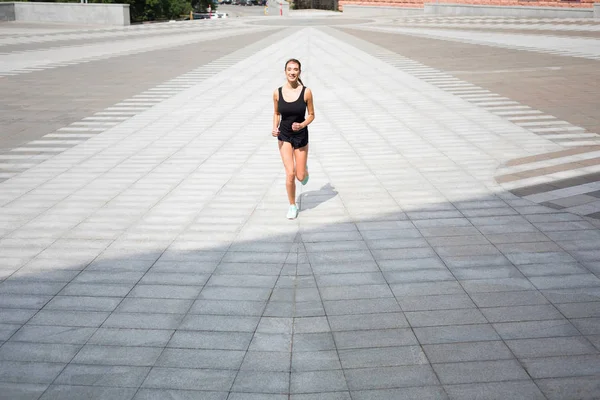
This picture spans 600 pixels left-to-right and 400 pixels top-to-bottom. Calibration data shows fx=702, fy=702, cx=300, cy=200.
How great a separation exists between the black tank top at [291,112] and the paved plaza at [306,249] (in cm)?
106

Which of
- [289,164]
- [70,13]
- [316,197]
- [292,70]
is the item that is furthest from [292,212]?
[70,13]

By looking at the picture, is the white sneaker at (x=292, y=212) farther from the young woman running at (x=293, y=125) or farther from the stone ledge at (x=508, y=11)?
the stone ledge at (x=508, y=11)

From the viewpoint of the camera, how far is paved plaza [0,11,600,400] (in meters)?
4.82

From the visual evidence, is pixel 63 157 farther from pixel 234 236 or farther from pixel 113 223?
pixel 234 236

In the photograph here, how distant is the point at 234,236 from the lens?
759 centimetres

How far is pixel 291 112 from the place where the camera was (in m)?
7.82

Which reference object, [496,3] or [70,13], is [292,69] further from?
[496,3]

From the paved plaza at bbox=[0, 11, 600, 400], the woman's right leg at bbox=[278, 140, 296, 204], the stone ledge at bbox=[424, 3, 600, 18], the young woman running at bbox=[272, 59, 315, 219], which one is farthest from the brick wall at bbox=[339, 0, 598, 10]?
the woman's right leg at bbox=[278, 140, 296, 204]

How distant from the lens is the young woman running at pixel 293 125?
25.6 feet

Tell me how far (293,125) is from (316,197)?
158 cm

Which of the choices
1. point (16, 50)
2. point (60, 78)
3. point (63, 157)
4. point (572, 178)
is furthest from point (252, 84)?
point (16, 50)

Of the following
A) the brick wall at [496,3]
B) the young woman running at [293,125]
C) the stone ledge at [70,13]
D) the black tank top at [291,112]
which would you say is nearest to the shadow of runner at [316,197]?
the young woman running at [293,125]

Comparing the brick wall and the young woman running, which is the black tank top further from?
the brick wall

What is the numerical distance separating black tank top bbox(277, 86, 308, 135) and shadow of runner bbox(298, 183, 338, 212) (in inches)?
43.3
